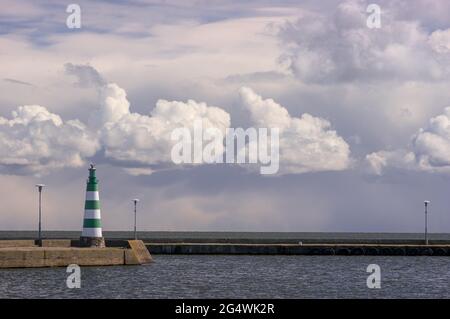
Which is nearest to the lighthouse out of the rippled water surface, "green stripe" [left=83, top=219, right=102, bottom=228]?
"green stripe" [left=83, top=219, right=102, bottom=228]

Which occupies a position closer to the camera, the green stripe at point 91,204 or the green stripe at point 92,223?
the green stripe at point 91,204

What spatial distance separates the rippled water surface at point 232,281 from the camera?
55.3 meters

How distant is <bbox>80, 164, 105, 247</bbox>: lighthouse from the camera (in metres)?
67.6

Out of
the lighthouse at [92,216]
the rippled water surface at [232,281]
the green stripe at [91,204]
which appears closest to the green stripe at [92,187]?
the lighthouse at [92,216]

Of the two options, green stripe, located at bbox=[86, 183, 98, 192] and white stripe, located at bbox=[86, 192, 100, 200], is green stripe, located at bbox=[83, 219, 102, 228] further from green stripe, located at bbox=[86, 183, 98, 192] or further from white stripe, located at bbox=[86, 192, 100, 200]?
green stripe, located at bbox=[86, 183, 98, 192]

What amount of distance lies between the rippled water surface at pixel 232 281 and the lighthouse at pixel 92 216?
2078mm

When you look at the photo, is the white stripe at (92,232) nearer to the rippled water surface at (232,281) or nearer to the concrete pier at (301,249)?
the rippled water surface at (232,281)

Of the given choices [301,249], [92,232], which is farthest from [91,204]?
[301,249]

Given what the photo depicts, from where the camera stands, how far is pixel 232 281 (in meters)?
65.1

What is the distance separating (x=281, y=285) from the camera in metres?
A: 62.4

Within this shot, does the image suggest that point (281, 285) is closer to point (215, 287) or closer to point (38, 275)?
point (215, 287)

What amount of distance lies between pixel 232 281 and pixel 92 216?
1141 centimetres

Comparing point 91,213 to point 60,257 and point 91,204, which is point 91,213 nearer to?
point 91,204
